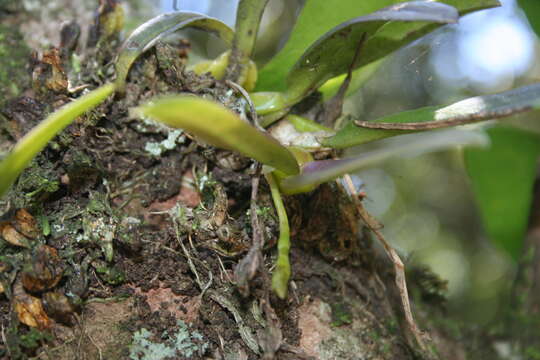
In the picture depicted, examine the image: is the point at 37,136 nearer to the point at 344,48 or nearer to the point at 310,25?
the point at 344,48

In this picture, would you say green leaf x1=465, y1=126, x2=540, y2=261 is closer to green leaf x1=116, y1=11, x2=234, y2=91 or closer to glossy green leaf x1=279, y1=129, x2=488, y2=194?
glossy green leaf x1=279, y1=129, x2=488, y2=194

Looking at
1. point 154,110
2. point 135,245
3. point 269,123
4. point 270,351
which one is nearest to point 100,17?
point 269,123

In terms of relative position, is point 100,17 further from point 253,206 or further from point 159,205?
point 253,206

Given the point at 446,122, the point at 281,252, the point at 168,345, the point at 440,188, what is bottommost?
the point at 440,188

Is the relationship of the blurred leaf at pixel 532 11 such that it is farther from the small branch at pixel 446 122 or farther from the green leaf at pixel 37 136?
the green leaf at pixel 37 136

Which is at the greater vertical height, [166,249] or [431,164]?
[166,249]

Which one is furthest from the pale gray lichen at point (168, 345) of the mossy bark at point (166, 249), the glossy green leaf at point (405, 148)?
the glossy green leaf at point (405, 148)

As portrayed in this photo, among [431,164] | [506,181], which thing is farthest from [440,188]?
[506,181]
